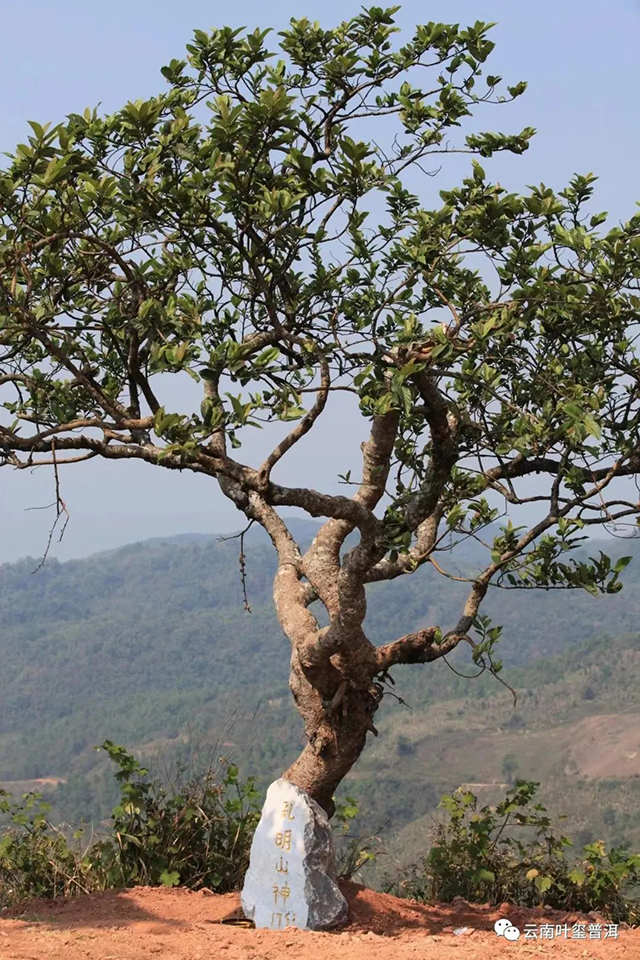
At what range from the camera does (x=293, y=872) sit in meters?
6.20

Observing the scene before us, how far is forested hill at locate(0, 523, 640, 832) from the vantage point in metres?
93.8

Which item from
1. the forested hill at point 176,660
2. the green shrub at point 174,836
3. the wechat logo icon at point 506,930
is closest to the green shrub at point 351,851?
the green shrub at point 174,836

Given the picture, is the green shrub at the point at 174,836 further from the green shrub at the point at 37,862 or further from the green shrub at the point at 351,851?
the green shrub at the point at 351,851

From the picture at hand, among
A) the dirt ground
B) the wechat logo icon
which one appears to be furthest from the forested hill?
the wechat logo icon

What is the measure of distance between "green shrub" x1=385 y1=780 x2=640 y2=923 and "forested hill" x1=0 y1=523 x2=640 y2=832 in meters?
61.1

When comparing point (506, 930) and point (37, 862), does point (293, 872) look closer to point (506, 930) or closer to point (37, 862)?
point (506, 930)

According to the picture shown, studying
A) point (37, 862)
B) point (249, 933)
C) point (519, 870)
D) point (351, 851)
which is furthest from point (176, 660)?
point (249, 933)

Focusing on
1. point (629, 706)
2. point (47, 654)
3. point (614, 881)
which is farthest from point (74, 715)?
point (614, 881)

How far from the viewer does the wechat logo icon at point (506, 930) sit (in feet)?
20.6

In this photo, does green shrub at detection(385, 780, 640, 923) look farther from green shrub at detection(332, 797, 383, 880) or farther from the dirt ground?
green shrub at detection(332, 797, 383, 880)

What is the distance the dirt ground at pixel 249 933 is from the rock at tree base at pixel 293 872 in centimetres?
15

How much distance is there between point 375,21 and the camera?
668 cm

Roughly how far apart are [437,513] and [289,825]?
2284 millimetres

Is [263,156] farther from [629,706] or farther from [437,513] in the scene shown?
[629,706]
